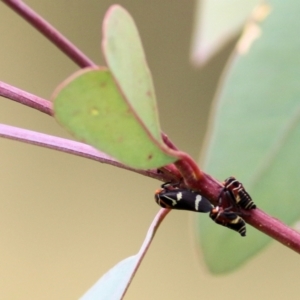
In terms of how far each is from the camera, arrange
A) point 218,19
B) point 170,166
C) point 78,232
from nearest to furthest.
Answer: point 170,166 → point 218,19 → point 78,232

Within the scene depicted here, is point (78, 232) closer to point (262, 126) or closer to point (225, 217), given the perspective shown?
point (262, 126)

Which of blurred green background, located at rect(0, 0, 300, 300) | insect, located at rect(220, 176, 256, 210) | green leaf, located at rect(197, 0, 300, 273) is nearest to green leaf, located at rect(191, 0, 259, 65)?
green leaf, located at rect(197, 0, 300, 273)

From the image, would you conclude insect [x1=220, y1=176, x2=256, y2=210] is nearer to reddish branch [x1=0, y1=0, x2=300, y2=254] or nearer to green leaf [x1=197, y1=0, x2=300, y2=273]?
reddish branch [x1=0, y1=0, x2=300, y2=254]

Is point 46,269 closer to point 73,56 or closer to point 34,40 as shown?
point 34,40

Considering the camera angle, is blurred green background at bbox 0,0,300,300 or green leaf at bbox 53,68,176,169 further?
blurred green background at bbox 0,0,300,300

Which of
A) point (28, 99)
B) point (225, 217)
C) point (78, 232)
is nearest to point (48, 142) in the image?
point (28, 99)

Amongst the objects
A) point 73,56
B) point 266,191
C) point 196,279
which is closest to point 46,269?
point 196,279
